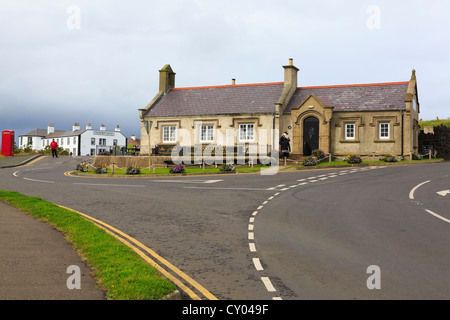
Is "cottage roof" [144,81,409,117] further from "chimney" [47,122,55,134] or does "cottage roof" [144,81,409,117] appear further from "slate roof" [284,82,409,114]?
"chimney" [47,122,55,134]

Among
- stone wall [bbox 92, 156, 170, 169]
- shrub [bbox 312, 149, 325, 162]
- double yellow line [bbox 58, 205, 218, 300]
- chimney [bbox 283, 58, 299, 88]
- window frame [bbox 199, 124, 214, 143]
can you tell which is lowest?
double yellow line [bbox 58, 205, 218, 300]

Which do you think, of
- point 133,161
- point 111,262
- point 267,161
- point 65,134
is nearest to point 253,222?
point 111,262

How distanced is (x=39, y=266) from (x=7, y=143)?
45156 mm

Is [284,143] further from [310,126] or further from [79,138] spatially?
[79,138]

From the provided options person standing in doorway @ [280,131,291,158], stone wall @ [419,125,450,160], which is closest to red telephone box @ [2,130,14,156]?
person standing in doorway @ [280,131,291,158]

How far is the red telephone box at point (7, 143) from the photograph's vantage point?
1817 inches

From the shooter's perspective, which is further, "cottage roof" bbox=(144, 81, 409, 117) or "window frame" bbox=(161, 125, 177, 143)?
"window frame" bbox=(161, 125, 177, 143)

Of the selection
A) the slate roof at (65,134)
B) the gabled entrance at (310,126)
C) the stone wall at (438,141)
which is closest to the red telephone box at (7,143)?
the gabled entrance at (310,126)

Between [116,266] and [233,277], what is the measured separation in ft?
6.14

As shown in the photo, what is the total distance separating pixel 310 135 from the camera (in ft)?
118

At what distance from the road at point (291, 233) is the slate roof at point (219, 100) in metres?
19.8

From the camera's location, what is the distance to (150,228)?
33.9 feet

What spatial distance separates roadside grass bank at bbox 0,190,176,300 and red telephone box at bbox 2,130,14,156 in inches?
1570

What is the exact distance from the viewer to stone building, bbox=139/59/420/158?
3472 centimetres
